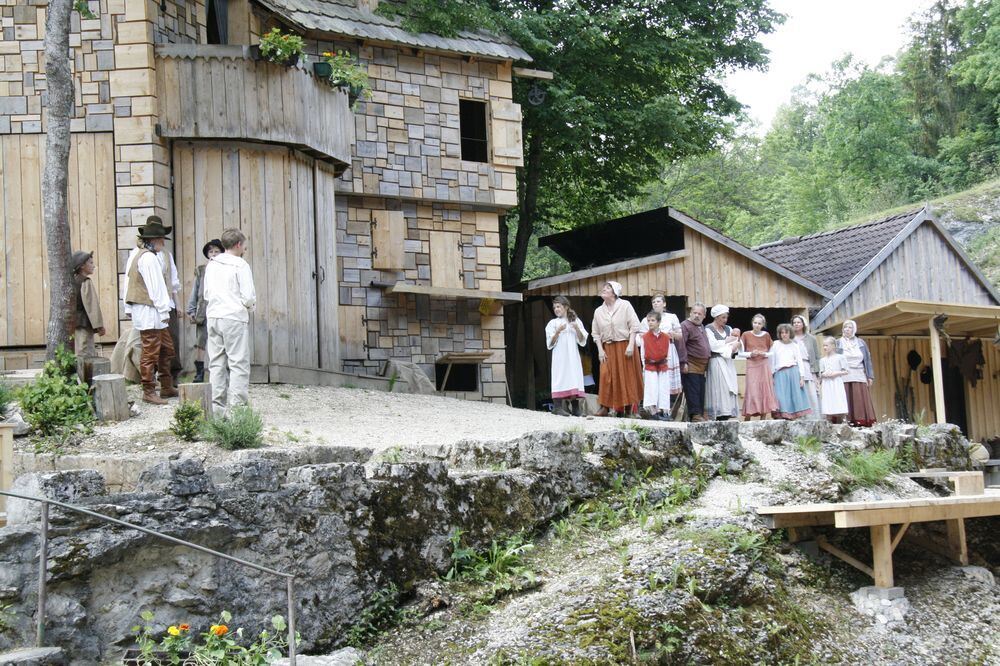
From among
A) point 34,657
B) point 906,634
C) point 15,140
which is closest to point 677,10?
point 15,140

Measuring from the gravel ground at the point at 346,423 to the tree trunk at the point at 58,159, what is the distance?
4.44 ft

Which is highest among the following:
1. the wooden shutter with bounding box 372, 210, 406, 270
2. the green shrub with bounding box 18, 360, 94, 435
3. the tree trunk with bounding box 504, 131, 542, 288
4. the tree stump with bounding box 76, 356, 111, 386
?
the tree trunk with bounding box 504, 131, 542, 288

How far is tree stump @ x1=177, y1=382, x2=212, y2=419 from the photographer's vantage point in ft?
34.4

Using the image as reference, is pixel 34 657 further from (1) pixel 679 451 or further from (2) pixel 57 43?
(2) pixel 57 43

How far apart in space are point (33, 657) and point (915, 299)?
727 inches

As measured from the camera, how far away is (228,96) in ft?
47.8

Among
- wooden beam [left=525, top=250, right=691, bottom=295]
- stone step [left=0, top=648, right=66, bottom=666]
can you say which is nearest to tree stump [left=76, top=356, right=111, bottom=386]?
stone step [left=0, top=648, right=66, bottom=666]

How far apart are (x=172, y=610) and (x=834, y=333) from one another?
15.7 m

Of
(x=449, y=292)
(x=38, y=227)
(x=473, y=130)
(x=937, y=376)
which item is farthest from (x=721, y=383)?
(x=38, y=227)

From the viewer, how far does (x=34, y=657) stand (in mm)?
6488

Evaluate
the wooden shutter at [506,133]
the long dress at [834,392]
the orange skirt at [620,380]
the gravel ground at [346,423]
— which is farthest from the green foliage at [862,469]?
the wooden shutter at [506,133]

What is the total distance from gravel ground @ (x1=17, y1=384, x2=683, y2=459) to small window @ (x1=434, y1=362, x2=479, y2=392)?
317cm

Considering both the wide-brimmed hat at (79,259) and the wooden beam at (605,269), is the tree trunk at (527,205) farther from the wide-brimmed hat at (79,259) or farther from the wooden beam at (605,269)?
the wide-brimmed hat at (79,259)

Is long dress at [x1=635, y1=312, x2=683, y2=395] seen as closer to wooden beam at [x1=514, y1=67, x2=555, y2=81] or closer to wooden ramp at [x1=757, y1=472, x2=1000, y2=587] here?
wooden ramp at [x1=757, y1=472, x2=1000, y2=587]
